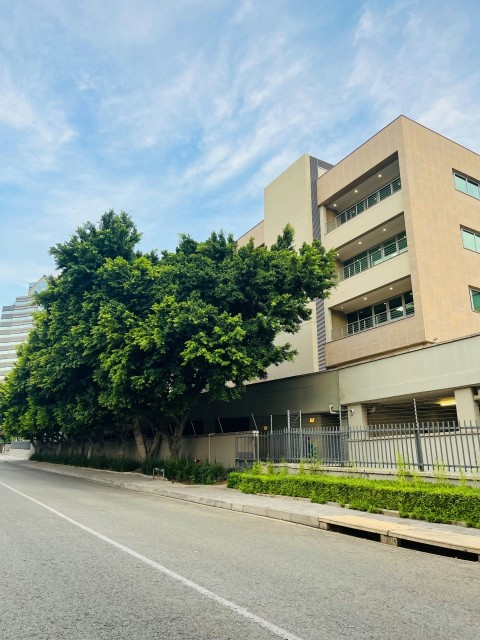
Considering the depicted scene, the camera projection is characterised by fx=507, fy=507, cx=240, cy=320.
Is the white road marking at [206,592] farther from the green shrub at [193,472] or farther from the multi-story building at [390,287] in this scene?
the multi-story building at [390,287]

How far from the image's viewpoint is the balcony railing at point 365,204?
2588 centimetres

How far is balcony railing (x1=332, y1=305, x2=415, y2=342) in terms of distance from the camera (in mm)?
24195

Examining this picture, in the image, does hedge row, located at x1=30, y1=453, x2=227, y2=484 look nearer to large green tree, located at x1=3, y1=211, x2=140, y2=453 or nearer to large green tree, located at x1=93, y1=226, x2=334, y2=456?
large green tree, located at x1=93, y1=226, x2=334, y2=456

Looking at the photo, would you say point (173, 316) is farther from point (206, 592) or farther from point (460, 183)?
point (460, 183)

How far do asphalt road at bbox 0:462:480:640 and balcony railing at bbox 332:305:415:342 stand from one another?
16.4 meters

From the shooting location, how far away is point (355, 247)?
1109 inches

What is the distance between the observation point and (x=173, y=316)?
18766 millimetres

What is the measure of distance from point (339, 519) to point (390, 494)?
6.39ft

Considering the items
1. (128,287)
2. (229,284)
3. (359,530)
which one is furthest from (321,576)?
(128,287)

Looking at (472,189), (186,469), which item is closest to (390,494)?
(186,469)

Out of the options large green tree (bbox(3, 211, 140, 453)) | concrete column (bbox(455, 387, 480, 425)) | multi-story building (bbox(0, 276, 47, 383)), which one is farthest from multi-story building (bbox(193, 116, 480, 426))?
multi-story building (bbox(0, 276, 47, 383))

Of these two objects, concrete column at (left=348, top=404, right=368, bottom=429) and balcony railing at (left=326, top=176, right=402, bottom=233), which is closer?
concrete column at (left=348, top=404, right=368, bottom=429)

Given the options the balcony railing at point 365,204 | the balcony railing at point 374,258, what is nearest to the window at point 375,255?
the balcony railing at point 374,258

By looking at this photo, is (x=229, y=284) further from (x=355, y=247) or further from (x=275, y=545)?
(x=275, y=545)
